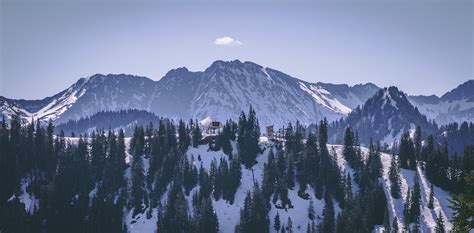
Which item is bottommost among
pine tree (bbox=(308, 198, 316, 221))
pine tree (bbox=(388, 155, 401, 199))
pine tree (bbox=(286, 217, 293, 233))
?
pine tree (bbox=(286, 217, 293, 233))

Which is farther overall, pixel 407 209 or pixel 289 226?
pixel 407 209

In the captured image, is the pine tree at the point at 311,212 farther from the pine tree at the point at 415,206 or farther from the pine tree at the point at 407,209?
the pine tree at the point at 415,206

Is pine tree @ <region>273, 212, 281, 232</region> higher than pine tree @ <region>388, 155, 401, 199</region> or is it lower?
lower

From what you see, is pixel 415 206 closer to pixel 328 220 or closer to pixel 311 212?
pixel 328 220

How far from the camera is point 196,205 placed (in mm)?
186250

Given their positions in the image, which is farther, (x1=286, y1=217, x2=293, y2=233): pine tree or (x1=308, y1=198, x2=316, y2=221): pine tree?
(x1=308, y1=198, x2=316, y2=221): pine tree

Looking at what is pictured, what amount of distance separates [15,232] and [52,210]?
763 inches

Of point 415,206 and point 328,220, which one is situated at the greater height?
point 415,206

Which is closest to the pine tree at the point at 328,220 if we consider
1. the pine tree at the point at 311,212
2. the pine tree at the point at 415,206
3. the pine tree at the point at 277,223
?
the pine tree at the point at 311,212

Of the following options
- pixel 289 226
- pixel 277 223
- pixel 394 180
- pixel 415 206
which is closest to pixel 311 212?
pixel 277 223

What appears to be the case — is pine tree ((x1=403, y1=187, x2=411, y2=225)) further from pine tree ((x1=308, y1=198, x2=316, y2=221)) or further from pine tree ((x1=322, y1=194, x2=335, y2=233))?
pine tree ((x1=308, y1=198, x2=316, y2=221))

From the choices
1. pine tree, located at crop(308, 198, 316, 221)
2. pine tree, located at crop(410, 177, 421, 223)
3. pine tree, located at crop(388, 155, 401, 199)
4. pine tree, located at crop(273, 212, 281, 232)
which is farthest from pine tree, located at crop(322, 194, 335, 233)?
pine tree, located at crop(410, 177, 421, 223)

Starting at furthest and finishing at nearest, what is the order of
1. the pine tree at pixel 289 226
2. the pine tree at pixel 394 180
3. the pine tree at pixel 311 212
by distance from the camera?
the pine tree at pixel 394 180, the pine tree at pixel 311 212, the pine tree at pixel 289 226

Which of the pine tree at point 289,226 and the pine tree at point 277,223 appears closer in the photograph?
the pine tree at point 289,226
